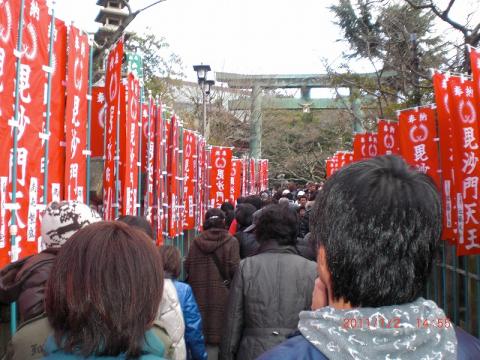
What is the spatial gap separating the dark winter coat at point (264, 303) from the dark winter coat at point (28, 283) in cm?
138

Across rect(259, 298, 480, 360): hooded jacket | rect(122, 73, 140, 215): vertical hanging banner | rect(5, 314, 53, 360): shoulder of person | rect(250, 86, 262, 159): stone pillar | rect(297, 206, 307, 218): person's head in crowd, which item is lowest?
rect(297, 206, 307, 218): person's head in crowd

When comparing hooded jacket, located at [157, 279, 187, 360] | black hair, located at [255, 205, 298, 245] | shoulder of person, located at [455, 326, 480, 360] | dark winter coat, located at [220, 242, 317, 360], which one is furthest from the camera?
black hair, located at [255, 205, 298, 245]

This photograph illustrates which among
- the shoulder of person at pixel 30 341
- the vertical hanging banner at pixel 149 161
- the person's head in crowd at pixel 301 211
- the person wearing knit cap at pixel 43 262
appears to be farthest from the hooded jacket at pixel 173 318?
the person's head in crowd at pixel 301 211

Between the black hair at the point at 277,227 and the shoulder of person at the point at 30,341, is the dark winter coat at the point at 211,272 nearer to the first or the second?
the black hair at the point at 277,227

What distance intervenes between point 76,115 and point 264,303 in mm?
2637

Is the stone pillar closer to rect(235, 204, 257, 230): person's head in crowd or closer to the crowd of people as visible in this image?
rect(235, 204, 257, 230): person's head in crowd

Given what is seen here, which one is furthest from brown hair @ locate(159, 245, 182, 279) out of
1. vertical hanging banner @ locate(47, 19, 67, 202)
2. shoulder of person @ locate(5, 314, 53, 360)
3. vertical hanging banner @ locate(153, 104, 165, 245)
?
vertical hanging banner @ locate(153, 104, 165, 245)

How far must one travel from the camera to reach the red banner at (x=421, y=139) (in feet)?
23.7

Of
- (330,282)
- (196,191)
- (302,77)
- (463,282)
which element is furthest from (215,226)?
(302,77)

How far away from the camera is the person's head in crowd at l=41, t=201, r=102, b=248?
8.80 feet

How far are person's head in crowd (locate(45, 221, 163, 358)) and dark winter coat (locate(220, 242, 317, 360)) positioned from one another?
1.84m

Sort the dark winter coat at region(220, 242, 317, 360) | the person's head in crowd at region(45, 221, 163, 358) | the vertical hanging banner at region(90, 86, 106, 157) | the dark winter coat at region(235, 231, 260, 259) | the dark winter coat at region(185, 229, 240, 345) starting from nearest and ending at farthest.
Answer: 1. the person's head in crowd at region(45, 221, 163, 358)
2. the dark winter coat at region(220, 242, 317, 360)
3. the dark winter coat at region(185, 229, 240, 345)
4. the dark winter coat at region(235, 231, 260, 259)
5. the vertical hanging banner at region(90, 86, 106, 157)

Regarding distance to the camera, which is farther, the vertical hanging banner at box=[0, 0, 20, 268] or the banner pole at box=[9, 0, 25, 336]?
the banner pole at box=[9, 0, 25, 336]

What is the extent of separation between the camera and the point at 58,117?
4746 millimetres
